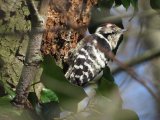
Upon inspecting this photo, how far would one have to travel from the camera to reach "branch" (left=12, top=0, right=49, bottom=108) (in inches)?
67.5

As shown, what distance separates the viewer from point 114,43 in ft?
11.1

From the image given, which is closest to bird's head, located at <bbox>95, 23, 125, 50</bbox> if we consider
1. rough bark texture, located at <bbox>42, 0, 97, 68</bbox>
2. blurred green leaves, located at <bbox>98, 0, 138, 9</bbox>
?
blurred green leaves, located at <bbox>98, 0, 138, 9</bbox>

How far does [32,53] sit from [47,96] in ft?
1.75

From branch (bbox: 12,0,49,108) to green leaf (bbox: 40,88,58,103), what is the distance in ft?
1.02

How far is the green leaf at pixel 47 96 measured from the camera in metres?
2.23

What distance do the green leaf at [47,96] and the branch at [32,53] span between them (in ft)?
1.02

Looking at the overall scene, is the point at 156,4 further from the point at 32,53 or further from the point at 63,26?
the point at 32,53

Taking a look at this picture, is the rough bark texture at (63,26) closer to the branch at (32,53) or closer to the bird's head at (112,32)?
the bird's head at (112,32)

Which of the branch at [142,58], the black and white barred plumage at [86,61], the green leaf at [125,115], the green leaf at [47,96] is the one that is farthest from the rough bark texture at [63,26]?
the branch at [142,58]

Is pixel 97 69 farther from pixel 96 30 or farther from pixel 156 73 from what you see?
pixel 156 73

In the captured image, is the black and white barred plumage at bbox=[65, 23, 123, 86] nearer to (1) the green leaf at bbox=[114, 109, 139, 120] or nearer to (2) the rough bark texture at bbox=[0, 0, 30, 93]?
(2) the rough bark texture at bbox=[0, 0, 30, 93]

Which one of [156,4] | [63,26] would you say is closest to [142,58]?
[156,4]

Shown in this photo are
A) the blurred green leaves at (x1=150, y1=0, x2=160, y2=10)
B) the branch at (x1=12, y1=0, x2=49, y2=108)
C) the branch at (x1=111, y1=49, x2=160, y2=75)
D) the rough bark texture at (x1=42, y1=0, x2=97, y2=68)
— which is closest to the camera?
the branch at (x1=12, y1=0, x2=49, y2=108)

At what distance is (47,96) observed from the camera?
2.28 metres
